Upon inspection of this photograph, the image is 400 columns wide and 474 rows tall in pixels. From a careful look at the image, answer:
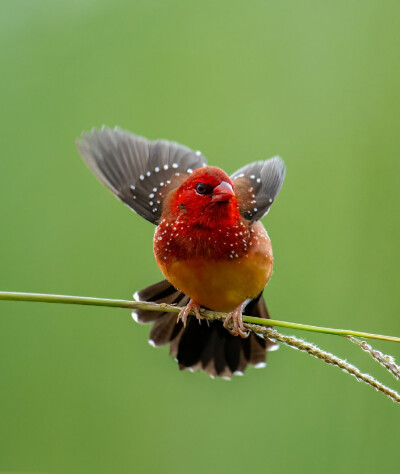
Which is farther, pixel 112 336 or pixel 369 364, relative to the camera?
pixel 112 336

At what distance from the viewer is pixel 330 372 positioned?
3.14 m

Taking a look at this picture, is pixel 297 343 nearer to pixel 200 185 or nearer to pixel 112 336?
pixel 200 185

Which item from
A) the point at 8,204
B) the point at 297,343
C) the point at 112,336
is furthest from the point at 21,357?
the point at 297,343

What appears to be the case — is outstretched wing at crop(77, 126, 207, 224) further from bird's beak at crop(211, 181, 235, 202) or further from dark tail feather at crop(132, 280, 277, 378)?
dark tail feather at crop(132, 280, 277, 378)

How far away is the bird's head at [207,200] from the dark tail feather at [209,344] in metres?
0.67

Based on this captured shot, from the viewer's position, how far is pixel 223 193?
2.32 m

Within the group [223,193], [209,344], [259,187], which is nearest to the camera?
[223,193]

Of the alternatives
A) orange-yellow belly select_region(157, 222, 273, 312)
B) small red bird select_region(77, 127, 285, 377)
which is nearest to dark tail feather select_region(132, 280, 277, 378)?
small red bird select_region(77, 127, 285, 377)

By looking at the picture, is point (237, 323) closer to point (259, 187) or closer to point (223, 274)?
point (223, 274)

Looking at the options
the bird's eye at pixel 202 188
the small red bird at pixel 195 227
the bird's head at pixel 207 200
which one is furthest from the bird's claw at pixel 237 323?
the bird's eye at pixel 202 188

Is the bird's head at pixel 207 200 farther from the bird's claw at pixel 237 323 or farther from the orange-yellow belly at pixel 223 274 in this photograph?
the bird's claw at pixel 237 323

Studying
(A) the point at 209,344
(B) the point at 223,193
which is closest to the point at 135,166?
(B) the point at 223,193

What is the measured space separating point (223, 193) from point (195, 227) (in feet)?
0.65

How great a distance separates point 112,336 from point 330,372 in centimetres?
120
